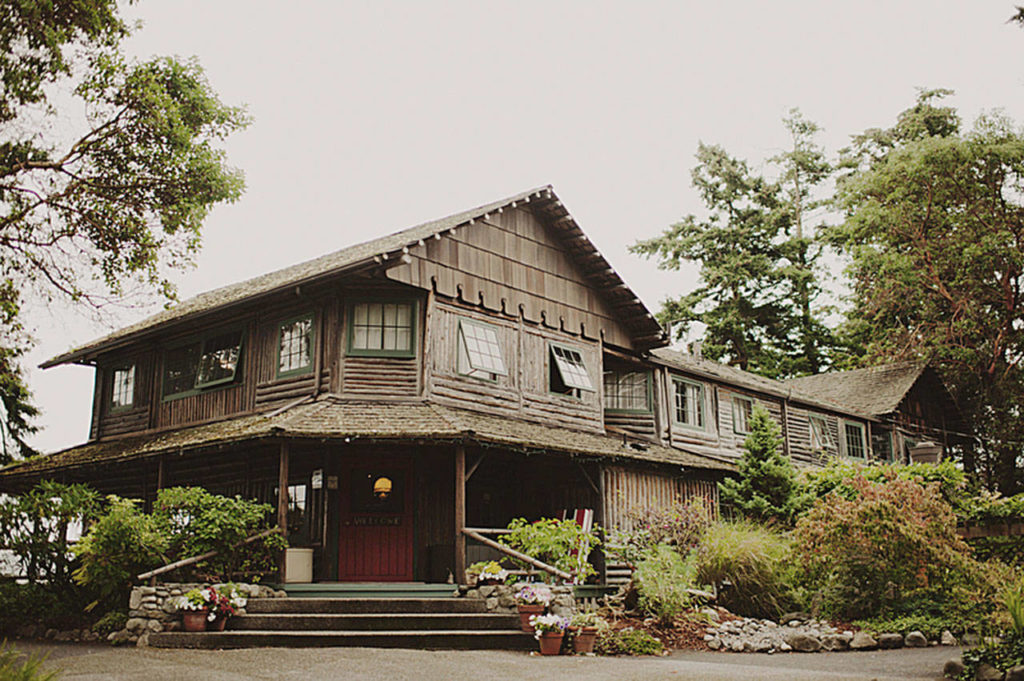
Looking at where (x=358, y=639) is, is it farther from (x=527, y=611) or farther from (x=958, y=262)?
(x=958, y=262)

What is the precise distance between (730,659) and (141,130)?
13.1 metres

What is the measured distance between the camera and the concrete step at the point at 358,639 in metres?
11.8

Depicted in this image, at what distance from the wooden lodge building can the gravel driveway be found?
3.26 meters

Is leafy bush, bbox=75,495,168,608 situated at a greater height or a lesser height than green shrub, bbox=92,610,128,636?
greater

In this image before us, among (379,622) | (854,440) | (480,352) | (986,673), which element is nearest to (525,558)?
(379,622)

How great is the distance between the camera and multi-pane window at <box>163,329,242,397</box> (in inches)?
715

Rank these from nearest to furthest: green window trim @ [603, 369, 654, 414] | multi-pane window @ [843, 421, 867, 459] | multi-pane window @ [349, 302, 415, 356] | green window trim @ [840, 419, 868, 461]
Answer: multi-pane window @ [349, 302, 415, 356], green window trim @ [603, 369, 654, 414], green window trim @ [840, 419, 868, 461], multi-pane window @ [843, 421, 867, 459]

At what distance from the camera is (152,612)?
12.6 m

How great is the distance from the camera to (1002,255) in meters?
30.7

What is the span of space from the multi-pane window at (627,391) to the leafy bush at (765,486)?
10.5ft

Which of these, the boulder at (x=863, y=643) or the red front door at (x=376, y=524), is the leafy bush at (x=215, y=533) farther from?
the boulder at (x=863, y=643)

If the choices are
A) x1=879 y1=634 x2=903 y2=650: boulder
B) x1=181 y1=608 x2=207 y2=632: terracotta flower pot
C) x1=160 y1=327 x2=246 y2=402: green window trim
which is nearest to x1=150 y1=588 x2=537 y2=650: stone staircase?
x1=181 y1=608 x2=207 y2=632: terracotta flower pot

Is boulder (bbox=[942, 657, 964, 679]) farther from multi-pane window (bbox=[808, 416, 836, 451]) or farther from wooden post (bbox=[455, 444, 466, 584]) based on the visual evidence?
multi-pane window (bbox=[808, 416, 836, 451])

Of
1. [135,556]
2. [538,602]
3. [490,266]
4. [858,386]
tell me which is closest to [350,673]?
[538,602]
